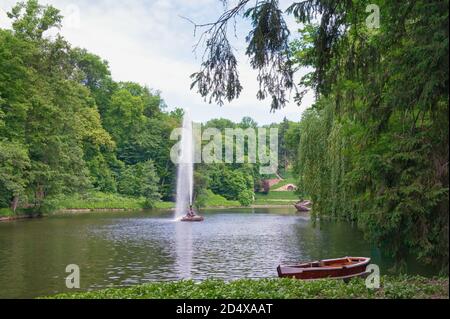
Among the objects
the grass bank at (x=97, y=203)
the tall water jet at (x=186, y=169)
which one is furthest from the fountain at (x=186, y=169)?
the grass bank at (x=97, y=203)

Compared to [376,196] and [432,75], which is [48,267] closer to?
[376,196]

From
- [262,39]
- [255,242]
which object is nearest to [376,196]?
[262,39]

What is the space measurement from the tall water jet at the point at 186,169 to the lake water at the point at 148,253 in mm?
25439

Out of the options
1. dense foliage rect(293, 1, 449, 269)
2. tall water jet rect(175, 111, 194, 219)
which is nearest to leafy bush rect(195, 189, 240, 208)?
tall water jet rect(175, 111, 194, 219)

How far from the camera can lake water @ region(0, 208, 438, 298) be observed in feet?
46.7

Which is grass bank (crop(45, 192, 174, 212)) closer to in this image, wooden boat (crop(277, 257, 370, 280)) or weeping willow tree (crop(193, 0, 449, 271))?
wooden boat (crop(277, 257, 370, 280))

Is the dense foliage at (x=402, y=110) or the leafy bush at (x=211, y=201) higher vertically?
the dense foliage at (x=402, y=110)

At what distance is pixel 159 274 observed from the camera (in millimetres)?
14875

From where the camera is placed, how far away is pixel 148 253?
19500mm

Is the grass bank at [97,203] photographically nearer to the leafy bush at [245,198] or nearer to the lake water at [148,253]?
the lake water at [148,253]

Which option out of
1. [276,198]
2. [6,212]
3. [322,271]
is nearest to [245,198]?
[276,198]

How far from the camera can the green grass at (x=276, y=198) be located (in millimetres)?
77000

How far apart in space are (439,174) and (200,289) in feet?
13.9
